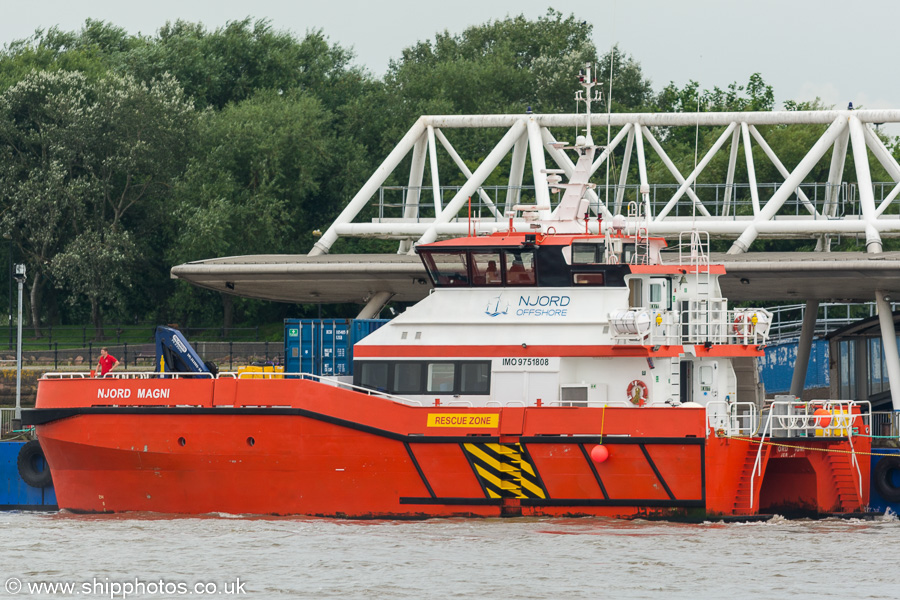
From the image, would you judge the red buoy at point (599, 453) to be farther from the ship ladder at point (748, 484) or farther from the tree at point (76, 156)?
the tree at point (76, 156)

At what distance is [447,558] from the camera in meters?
22.9

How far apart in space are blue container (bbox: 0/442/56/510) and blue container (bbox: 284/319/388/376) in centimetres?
598

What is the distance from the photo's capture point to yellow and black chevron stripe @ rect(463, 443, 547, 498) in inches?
1051

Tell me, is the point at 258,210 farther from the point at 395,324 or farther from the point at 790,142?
the point at 395,324

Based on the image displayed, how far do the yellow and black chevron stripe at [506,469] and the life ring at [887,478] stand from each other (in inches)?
291

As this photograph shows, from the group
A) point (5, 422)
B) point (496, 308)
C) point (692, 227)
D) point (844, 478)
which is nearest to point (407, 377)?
point (496, 308)

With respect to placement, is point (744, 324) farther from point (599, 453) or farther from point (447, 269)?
point (447, 269)

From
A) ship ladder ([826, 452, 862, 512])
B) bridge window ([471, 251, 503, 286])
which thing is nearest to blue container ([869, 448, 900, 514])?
ship ladder ([826, 452, 862, 512])

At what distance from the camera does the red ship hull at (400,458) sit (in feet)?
86.5

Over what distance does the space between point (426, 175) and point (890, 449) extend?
3852 centimetres

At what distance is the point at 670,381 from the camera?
27.3m

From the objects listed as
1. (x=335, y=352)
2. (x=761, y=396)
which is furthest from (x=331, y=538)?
(x=761, y=396)

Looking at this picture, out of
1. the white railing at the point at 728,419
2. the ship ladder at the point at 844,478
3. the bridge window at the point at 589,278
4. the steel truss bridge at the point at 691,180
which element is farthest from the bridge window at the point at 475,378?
the steel truss bridge at the point at 691,180

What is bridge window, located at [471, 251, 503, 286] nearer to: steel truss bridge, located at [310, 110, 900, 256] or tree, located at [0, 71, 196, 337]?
steel truss bridge, located at [310, 110, 900, 256]
